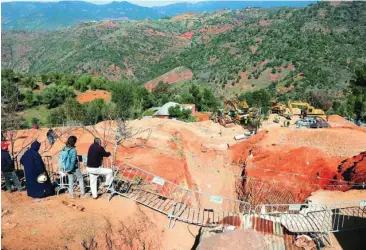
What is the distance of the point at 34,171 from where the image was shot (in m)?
8.77

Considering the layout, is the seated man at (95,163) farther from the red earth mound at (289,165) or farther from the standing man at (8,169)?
the red earth mound at (289,165)

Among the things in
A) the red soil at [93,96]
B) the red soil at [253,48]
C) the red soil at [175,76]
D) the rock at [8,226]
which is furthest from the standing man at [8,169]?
the red soil at [253,48]

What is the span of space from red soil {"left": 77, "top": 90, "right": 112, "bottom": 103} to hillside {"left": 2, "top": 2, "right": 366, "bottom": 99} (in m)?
21.4

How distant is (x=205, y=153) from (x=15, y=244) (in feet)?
50.4

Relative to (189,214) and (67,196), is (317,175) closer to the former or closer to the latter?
(189,214)

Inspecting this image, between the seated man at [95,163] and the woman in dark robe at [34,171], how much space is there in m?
1.21

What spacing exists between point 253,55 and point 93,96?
120 ft

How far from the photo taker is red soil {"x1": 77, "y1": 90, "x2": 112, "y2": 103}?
43.9 metres

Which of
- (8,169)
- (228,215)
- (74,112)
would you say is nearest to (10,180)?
(8,169)

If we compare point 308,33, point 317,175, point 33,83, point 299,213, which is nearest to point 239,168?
point 317,175

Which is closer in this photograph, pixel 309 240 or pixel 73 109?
pixel 309 240

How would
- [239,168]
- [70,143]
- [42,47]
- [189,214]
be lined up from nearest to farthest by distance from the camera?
[70,143], [189,214], [239,168], [42,47]

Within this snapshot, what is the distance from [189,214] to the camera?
1147 cm

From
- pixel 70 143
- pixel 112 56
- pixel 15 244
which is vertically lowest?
pixel 112 56
